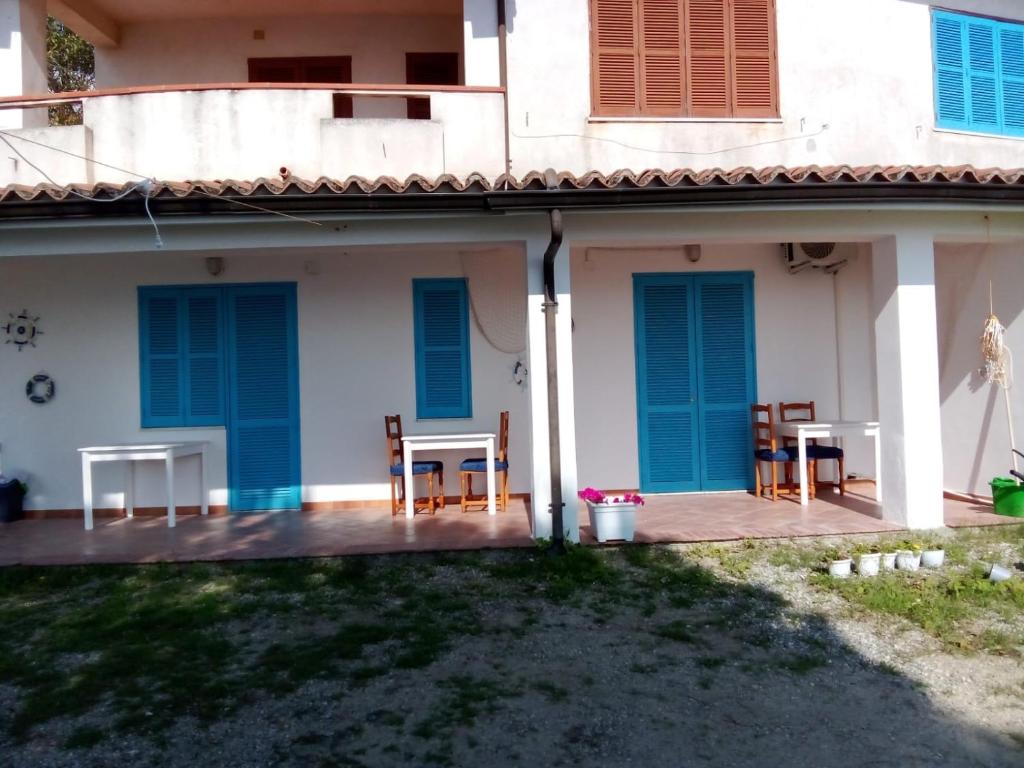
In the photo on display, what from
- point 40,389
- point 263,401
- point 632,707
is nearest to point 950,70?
point 632,707

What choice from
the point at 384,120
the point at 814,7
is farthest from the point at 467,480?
the point at 814,7

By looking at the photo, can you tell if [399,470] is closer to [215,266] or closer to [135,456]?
[135,456]

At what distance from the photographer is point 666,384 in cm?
962

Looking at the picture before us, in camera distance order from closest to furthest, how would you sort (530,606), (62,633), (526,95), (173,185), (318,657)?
(318,657), (62,633), (530,606), (173,185), (526,95)

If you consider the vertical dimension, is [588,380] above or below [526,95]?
below

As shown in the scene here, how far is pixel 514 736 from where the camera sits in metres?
3.86

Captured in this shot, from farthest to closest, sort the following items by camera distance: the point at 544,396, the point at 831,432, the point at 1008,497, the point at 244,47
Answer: the point at 244,47
the point at 831,432
the point at 1008,497
the point at 544,396

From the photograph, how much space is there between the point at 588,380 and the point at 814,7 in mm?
5078

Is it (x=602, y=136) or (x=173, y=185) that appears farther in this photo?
(x=602, y=136)

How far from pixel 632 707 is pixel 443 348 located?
231 inches

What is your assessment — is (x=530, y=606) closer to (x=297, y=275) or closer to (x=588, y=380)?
(x=588, y=380)

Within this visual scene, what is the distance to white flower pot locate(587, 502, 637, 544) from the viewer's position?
7.16 meters

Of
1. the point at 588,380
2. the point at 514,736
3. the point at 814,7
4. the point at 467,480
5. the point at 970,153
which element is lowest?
the point at 514,736

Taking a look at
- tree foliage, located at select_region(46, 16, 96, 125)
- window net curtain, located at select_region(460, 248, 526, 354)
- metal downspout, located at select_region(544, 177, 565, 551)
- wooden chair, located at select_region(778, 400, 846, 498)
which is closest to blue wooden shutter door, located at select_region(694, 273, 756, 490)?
wooden chair, located at select_region(778, 400, 846, 498)
